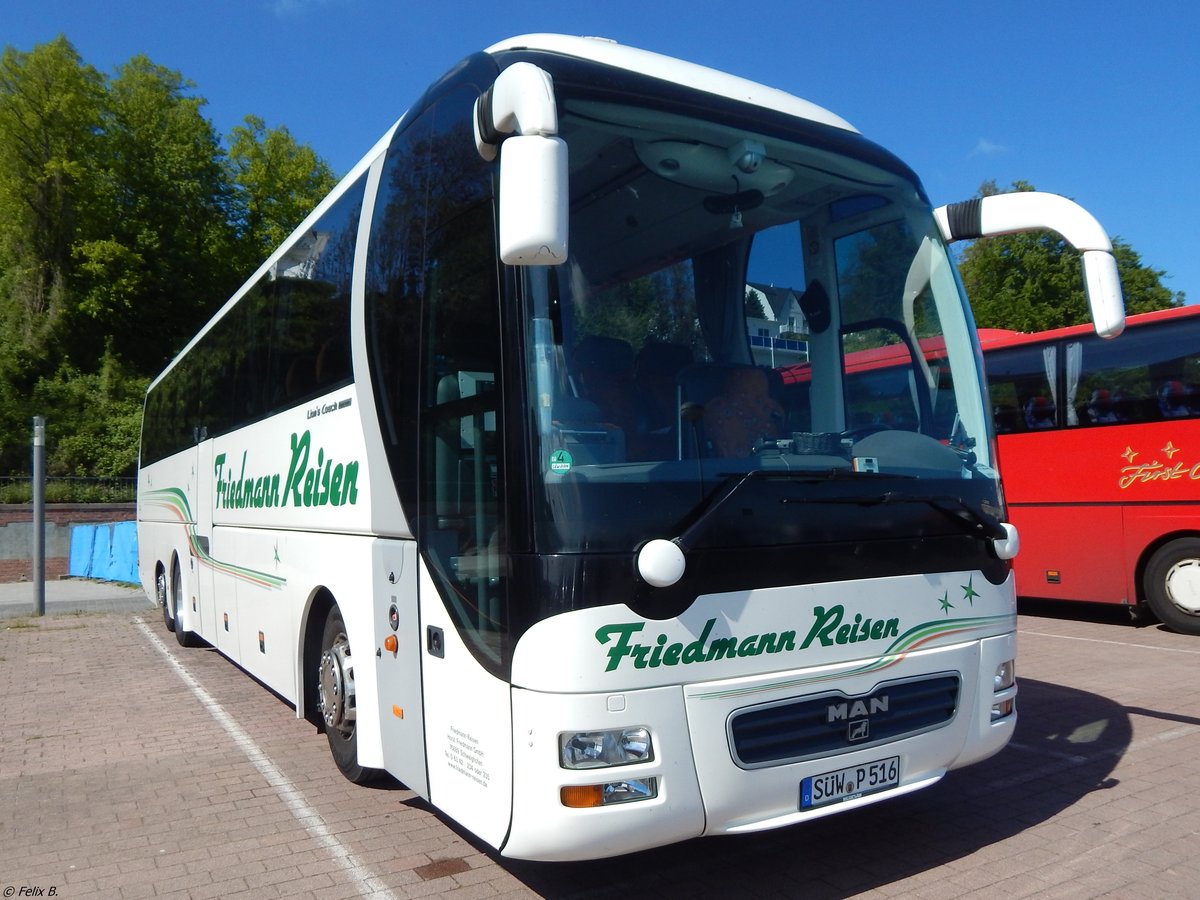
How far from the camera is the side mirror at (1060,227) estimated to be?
4641 millimetres

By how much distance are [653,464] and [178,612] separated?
32.1ft

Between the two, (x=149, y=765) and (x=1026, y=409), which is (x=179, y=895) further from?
(x=1026, y=409)

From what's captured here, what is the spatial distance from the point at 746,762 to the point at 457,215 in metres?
2.48

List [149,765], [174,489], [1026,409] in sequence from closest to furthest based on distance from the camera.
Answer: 1. [149,765]
2. [174,489]
3. [1026,409]

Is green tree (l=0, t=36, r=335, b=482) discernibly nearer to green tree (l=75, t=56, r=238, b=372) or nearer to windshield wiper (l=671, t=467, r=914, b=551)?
green tree (l=75, t=56, r=238, b=372)

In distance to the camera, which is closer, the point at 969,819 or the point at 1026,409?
the point at 969,819

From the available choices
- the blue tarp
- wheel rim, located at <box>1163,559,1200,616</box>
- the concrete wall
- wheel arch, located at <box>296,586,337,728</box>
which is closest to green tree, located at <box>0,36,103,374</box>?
the concrete wall

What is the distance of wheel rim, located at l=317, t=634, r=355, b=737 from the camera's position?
5.54 m

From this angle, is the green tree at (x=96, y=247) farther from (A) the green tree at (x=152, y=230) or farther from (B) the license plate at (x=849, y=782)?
(B) the license plate at (x=849, y=782)

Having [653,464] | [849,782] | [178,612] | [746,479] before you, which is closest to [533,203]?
[653,464]

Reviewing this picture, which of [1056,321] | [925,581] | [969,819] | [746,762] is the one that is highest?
[1056,321]

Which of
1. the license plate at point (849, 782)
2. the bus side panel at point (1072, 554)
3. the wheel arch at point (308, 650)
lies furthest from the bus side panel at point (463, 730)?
the bus side panel at point (1072, 554)

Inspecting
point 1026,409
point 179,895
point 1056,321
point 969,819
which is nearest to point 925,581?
point 969,819

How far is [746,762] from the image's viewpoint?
3.80 meters
